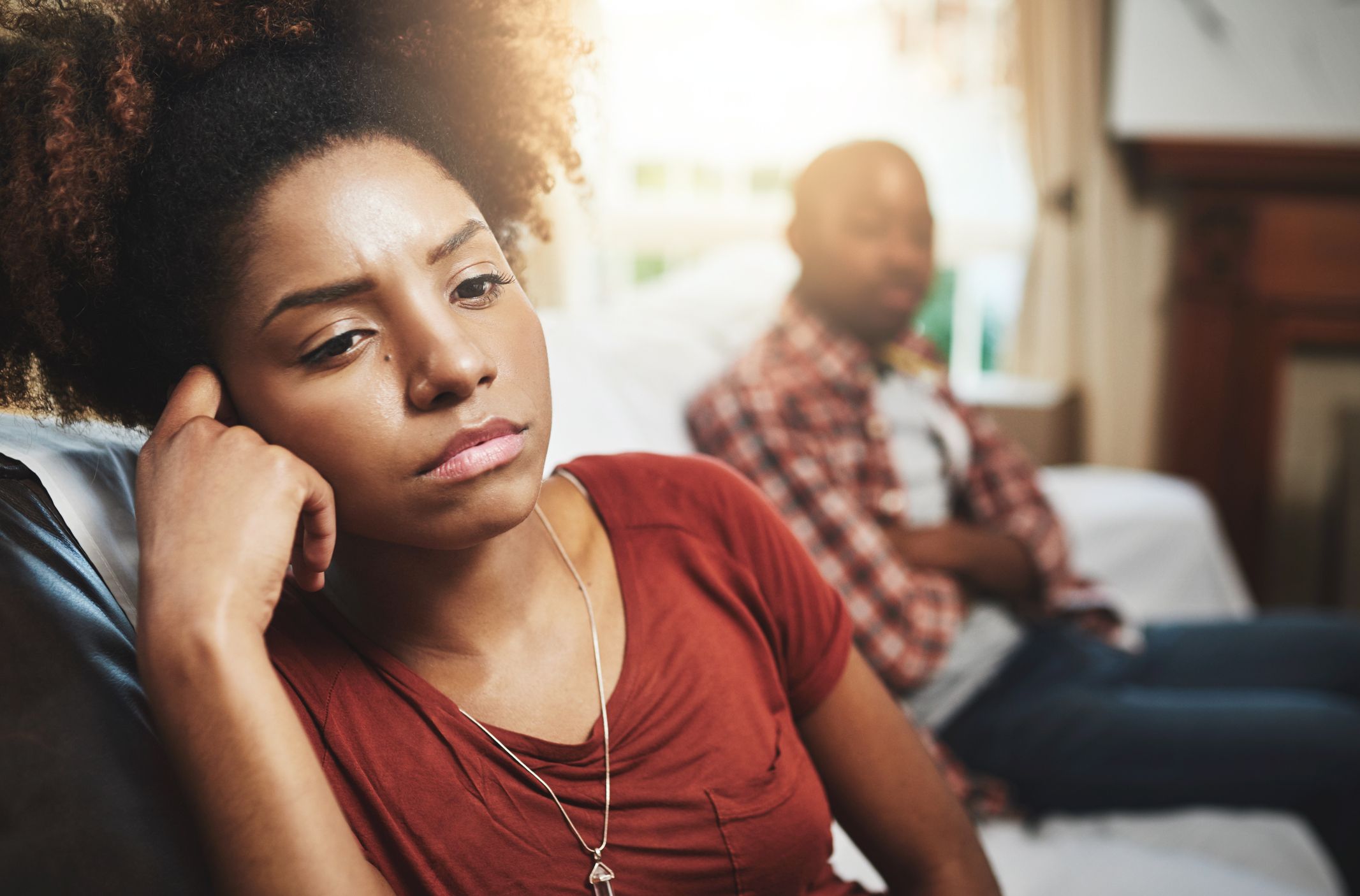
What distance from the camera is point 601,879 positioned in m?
0.72

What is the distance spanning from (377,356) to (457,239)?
95mm

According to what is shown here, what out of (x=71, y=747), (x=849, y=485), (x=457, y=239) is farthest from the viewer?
(x=849, y=485)

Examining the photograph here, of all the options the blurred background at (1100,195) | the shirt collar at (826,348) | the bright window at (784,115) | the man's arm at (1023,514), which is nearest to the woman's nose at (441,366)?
the shirt collar at (826,348)

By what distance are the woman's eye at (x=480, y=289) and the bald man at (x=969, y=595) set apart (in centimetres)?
93

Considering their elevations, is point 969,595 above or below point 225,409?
below

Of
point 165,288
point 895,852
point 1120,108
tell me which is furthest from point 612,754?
point 1120,108

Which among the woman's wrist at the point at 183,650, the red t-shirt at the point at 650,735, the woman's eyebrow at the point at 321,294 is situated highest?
the woman's eyebrow at the point at 321,294

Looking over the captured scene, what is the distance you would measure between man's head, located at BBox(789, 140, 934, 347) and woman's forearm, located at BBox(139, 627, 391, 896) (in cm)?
133

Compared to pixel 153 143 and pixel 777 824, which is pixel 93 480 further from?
pixel 777 824

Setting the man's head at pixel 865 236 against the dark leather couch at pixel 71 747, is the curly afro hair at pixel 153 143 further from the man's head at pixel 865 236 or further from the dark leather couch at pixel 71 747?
the man's head at pixel 865 236

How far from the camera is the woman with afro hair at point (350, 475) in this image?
63 cm

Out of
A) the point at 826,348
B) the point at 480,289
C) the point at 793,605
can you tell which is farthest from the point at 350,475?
the point at 826,348

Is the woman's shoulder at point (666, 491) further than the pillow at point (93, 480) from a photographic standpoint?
Yes

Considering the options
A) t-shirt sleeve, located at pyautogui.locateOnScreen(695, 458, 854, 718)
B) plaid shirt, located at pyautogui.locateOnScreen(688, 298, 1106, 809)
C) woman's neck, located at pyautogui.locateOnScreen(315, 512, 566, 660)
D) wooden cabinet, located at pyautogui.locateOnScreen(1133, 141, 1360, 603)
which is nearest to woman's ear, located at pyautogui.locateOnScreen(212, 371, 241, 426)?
woman's neck, located at pyautogui.locateOnScreen(315, 512, 566, 660)
